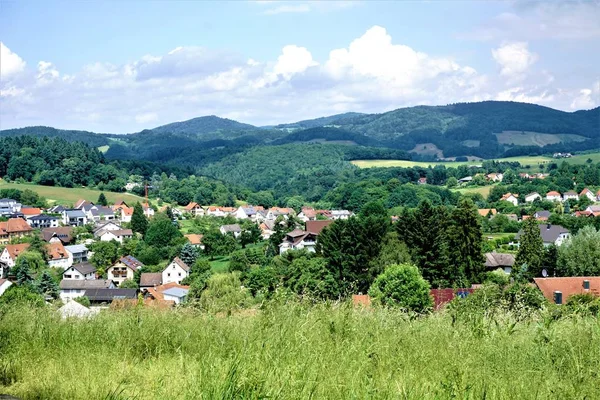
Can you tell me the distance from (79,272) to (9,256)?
832cm

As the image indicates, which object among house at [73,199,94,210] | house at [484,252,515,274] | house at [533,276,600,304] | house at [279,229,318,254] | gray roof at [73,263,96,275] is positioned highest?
house at [73,199,94,210]

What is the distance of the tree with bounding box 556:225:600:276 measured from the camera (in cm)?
2901

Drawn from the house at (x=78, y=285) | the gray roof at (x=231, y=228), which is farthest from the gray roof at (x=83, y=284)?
the gray roof at (x=231, y=228)

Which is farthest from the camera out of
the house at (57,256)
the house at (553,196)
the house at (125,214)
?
the house at (553,196)

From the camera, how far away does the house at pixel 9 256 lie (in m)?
47.9

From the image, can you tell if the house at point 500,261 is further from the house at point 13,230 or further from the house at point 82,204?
the house at point 82,204

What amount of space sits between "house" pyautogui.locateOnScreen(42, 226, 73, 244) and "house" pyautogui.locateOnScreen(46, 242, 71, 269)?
6.26m

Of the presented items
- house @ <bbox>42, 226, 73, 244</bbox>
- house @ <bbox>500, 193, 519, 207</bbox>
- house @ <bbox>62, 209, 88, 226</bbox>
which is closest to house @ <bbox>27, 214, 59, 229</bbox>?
house @ <bbox>62, 209, 88, 226</bbox>

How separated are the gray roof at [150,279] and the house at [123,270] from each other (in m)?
2.76

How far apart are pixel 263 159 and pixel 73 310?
156022 mm

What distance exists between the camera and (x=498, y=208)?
79.4 metres

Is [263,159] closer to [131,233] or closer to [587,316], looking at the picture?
Result: [131,233]

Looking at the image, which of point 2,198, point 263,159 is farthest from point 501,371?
point 263,159

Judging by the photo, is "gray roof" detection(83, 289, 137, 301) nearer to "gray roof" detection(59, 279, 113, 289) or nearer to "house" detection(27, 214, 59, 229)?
"gray roof" detection(59, 279, 113, 289)
